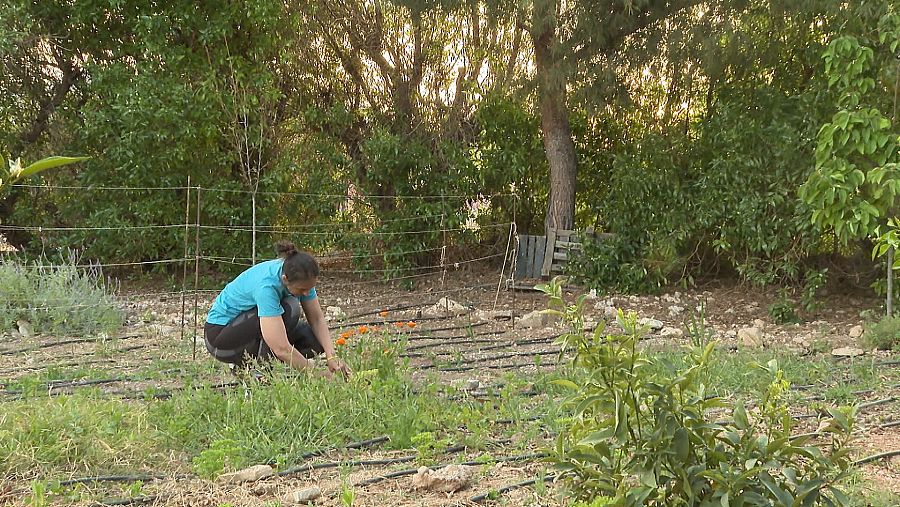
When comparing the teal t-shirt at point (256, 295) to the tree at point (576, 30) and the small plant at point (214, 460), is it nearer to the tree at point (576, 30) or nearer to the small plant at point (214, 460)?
the small plant at point (214, 460)

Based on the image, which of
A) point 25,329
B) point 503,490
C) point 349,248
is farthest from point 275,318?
point 349,248

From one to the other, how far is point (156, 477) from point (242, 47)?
593cm

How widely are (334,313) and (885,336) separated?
154 inches

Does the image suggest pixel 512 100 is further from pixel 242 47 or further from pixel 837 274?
pixel 837 274

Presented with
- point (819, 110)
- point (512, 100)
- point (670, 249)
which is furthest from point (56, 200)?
point (819, 110)

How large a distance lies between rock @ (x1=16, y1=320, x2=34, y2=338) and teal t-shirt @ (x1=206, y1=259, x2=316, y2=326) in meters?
2.38

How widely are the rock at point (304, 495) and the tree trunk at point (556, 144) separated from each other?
4.94 metres

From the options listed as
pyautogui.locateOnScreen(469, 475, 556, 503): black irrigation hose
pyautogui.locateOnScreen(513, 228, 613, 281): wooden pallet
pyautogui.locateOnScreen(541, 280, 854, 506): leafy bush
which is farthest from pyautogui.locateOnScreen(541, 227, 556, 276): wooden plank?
pyautogui.locateOnScreen(541, 280, 854, 506): leafy bush

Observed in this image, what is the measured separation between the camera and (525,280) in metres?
8.22

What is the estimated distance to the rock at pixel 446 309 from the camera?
23.2 feet

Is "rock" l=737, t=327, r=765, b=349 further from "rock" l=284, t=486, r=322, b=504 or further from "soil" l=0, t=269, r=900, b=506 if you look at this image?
"rock" l=284, t=486, r=322, b=504

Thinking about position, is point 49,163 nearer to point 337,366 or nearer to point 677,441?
point 677,441

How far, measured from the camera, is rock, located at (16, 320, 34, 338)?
19.2 ft

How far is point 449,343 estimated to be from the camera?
5801mm
